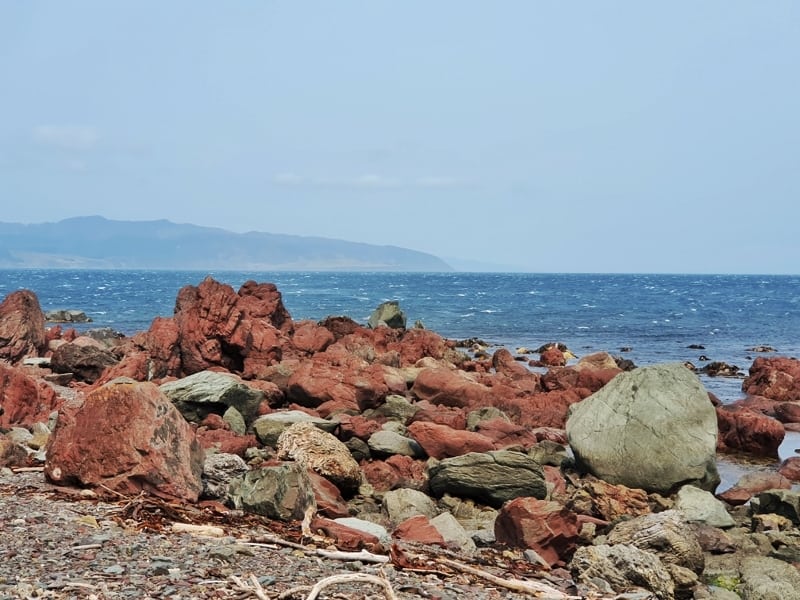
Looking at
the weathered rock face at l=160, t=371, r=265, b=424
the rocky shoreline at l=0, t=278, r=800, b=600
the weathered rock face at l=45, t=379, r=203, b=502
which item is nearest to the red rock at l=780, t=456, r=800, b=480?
the rocky shoreline at l=0, t=278, r=800, b=600

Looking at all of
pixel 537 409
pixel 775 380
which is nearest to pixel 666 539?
pixel 537 409

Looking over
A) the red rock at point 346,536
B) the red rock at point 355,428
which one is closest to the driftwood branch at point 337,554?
the red rock at point 346,536

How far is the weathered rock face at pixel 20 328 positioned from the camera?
2470 cm

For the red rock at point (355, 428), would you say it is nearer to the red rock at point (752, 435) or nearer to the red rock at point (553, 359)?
the red rock at point (752, 435)

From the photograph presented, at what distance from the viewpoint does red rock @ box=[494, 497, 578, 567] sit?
29.4ft

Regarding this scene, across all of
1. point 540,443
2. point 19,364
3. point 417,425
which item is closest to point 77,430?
point 417,425

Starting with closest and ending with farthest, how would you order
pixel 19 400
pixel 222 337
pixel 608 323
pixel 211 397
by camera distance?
pixel 19 400
pixel 211 397
pixel 222 337
pixel 608 323

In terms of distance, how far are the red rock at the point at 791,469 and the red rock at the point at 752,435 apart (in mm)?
1760

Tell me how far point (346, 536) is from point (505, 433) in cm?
836

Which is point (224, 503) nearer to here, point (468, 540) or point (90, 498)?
point (90, 498)

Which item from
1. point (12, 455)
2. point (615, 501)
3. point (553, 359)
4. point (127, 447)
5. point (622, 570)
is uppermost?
point (127, 447)

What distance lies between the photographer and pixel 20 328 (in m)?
25.1

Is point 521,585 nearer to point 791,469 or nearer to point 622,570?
point 622,570

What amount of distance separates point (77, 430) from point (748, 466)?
1252cm
